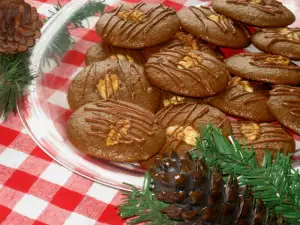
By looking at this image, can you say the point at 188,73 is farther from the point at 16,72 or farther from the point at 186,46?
the point at 16,72

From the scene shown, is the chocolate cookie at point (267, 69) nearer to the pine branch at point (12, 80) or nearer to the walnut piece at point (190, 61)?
the walnut piece at point (190, 61)

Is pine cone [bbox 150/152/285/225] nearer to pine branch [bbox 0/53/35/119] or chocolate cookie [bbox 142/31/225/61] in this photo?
pine branch [bbox 0/53/35/119]

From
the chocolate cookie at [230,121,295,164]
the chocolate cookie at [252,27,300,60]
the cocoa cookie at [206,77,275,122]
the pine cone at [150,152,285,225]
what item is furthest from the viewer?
the chocolate cookie at [252,27,300,60]

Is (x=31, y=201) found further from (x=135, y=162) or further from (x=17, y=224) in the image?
(x=135, y=162)

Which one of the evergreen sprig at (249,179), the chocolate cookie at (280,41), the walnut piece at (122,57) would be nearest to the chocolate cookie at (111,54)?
the walnut piece at (122,57)

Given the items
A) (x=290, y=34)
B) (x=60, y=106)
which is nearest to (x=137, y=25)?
(x=60, y=106)

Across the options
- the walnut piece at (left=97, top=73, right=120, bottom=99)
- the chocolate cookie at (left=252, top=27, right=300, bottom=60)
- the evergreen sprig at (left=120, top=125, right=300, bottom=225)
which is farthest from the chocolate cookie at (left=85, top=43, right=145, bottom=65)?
the evergreen sprig at (left=120, top=125, right=300, bottom=225)
